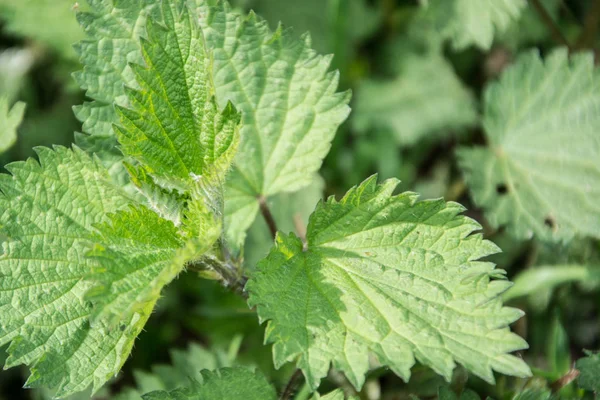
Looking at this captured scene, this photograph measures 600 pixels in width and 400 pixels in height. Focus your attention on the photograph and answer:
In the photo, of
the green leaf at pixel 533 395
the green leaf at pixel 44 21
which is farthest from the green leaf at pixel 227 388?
the green leaf at pixel 44 21

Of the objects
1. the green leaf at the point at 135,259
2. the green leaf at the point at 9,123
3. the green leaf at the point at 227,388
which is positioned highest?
the green leaf at the point at 9,123

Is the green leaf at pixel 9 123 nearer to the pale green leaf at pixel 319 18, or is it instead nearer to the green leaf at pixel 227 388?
the green leaf at pixel 227 388

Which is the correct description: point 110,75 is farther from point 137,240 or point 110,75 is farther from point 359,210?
point 359,210

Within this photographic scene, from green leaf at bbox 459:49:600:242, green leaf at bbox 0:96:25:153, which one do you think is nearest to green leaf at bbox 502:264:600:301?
green leaf at bbox 459:49:600:242

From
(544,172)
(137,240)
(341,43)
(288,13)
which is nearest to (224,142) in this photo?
(137,240)

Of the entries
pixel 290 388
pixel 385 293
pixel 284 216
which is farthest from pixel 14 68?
pixel 385 293

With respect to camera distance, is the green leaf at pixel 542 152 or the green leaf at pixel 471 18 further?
the green leaf at pixel 471 18

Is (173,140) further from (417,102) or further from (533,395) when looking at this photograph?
Result: (417,102)

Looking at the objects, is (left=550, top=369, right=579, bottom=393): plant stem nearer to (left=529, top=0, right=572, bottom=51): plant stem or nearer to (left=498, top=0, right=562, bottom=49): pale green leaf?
(left=529, top=0, right=572, bottom=51): plant stem
